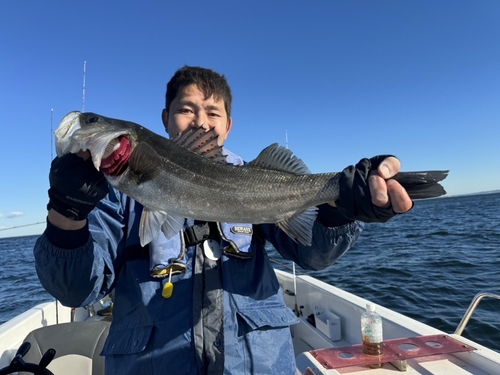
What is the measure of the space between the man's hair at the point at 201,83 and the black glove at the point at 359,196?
1.71 meters

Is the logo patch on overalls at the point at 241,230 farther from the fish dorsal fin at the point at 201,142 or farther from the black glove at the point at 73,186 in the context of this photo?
the black glove at the point at 73,186

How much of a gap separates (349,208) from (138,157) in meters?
1.67

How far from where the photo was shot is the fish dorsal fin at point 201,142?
2939 mm

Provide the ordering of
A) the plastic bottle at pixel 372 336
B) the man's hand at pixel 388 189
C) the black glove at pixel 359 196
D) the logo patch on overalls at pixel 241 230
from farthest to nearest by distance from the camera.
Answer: the plastic bottle at pixel 372 336 → the logo patch on overalls at pixel 241 230 → the black glove at pixel 359 196 → the man's hand at pixel 388 189

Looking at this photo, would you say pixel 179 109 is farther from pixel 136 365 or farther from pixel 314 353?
pixel 314 353

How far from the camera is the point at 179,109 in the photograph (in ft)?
11.4

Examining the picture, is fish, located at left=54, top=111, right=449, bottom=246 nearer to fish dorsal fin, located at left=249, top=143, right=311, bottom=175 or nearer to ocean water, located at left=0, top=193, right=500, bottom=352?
fish dorsal fin, located at left=249, top=143, right=311, bottom=175

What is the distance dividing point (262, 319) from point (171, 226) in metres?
1.03

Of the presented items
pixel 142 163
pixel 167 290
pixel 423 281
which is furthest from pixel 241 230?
pixel 423 281

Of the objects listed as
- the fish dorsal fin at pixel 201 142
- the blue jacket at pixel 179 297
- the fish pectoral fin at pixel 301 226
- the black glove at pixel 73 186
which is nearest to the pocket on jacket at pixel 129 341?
the blue jacket at pixel 179 297

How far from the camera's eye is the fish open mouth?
2600 millimetres

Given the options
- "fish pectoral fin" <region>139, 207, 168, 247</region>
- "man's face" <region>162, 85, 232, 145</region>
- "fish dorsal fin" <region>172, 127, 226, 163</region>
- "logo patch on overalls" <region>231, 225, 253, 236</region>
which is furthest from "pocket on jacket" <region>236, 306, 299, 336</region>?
"man's face" <region>162, 85, 232, 145</region>

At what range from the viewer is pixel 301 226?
282 centimetres

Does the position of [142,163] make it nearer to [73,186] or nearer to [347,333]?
[73,186]
